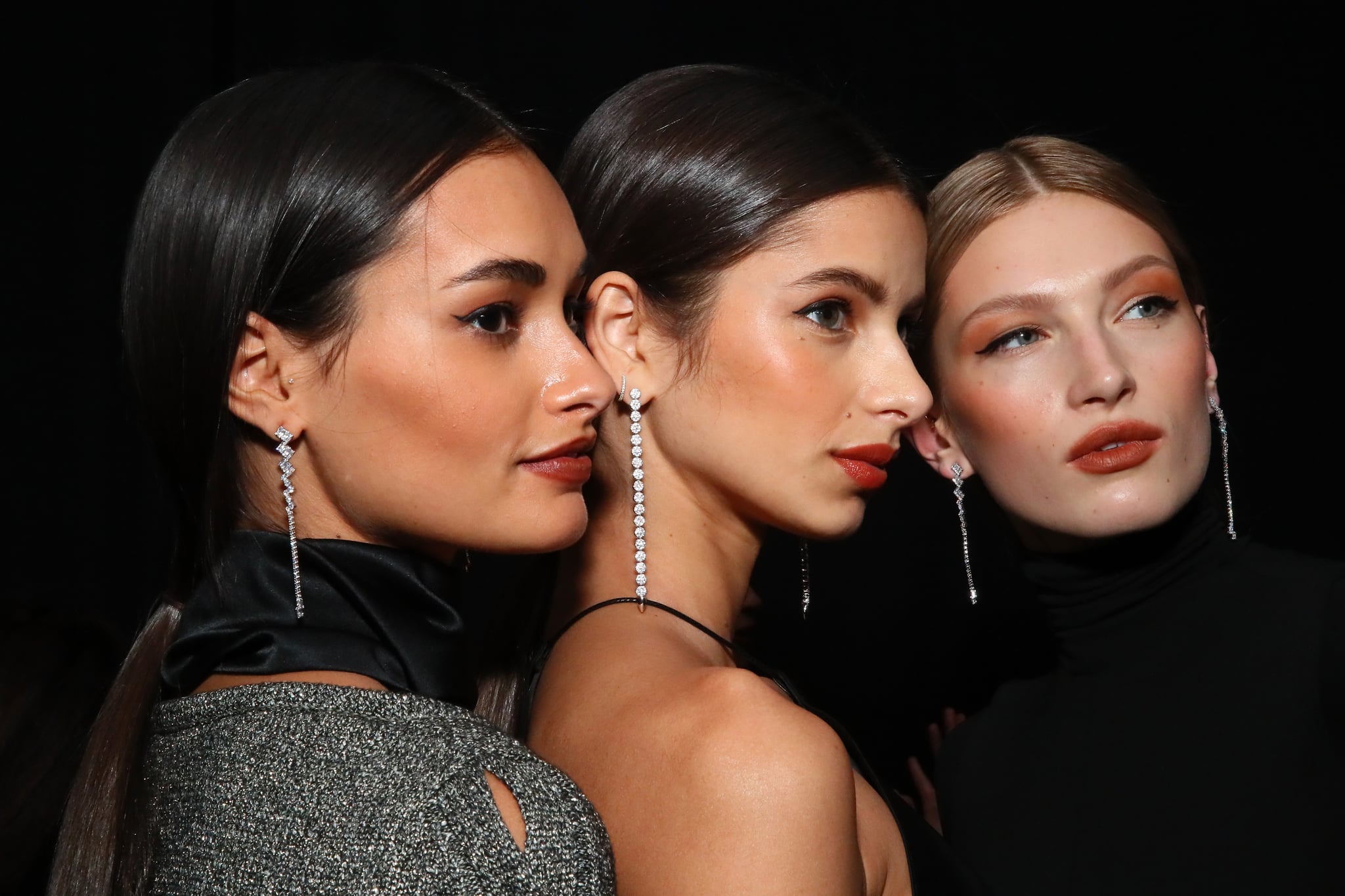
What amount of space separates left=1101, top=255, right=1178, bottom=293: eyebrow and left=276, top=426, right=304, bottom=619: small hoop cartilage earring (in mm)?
1264

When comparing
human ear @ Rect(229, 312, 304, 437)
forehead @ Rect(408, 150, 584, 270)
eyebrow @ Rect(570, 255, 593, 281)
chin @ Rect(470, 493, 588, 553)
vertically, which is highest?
forehead @ Rect(408, 150, 584, 270)

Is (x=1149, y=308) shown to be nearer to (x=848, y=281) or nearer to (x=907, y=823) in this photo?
(x=848, y=281)

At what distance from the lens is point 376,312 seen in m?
1.53

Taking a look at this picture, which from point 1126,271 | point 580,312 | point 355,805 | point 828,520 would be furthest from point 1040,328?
point 355,805

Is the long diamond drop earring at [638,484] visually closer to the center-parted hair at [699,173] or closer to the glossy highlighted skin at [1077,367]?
the center-parted hair at [699,173]

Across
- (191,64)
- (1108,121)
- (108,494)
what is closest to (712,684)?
(108,494)

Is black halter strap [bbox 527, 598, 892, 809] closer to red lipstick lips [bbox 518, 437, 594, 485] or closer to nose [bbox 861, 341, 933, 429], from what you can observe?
red lipstick lips [bbox 518, 437, 594, 485]

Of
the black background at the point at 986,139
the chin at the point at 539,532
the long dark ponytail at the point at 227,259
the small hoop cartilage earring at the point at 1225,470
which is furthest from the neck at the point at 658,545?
the black background at the point at 986,139

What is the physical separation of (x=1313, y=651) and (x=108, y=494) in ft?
7.41

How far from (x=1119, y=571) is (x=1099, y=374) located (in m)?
0.35

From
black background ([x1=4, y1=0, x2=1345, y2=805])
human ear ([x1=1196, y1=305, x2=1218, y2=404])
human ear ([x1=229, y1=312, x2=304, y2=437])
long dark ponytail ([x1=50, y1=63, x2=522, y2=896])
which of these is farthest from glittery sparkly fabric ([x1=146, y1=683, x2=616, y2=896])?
black background ([x1=4, y1=0, x2=1345, y2=805])

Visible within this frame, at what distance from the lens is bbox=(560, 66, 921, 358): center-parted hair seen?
6.12 feet

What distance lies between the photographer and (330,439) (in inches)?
61.6

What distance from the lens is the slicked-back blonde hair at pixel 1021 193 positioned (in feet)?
7.47
